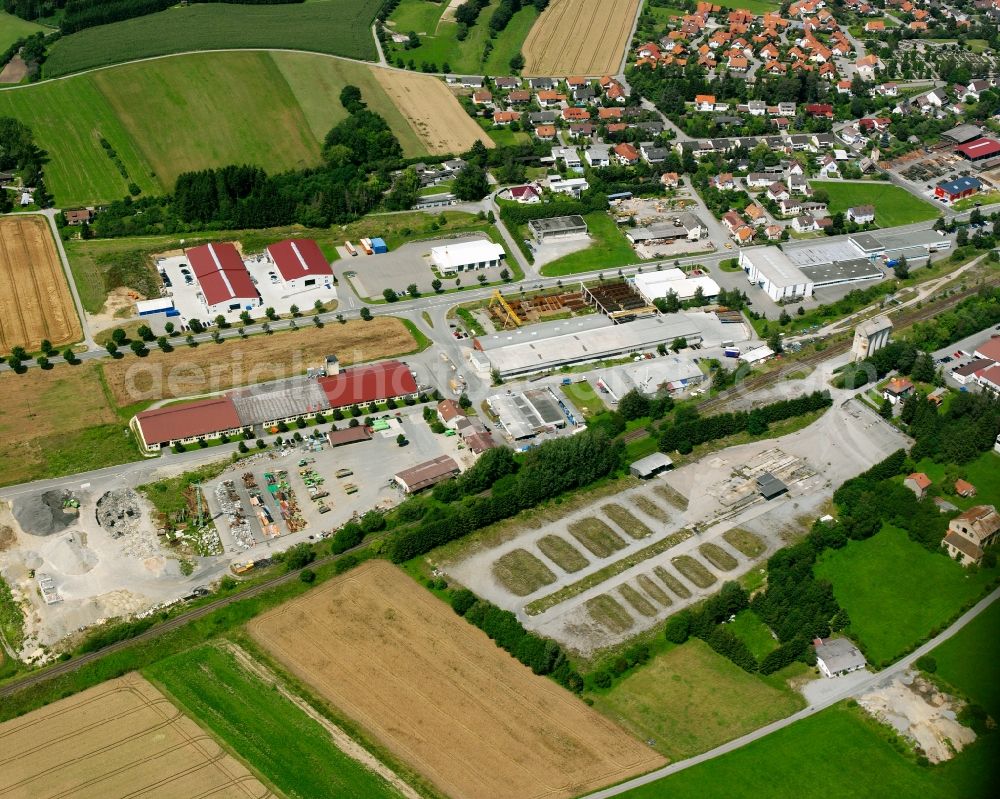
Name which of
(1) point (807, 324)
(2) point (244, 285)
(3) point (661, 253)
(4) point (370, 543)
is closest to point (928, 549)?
(1) point (807, 324)

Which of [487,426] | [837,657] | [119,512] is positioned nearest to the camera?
[837,657]

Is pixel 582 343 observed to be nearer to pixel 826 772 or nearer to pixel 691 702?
pixel 691 702

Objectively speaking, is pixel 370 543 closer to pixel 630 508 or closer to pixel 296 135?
pixel 630 508

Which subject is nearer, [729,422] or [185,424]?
[185,424]

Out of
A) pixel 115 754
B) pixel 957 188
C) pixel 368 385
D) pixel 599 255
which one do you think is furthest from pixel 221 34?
pixel 115 754

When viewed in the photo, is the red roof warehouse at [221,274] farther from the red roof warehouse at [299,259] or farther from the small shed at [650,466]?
the small shed at [650,466]

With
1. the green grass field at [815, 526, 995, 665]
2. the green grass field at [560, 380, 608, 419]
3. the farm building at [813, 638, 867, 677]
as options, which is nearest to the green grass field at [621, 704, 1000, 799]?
the farm building at [813, 638, 867, 677]
